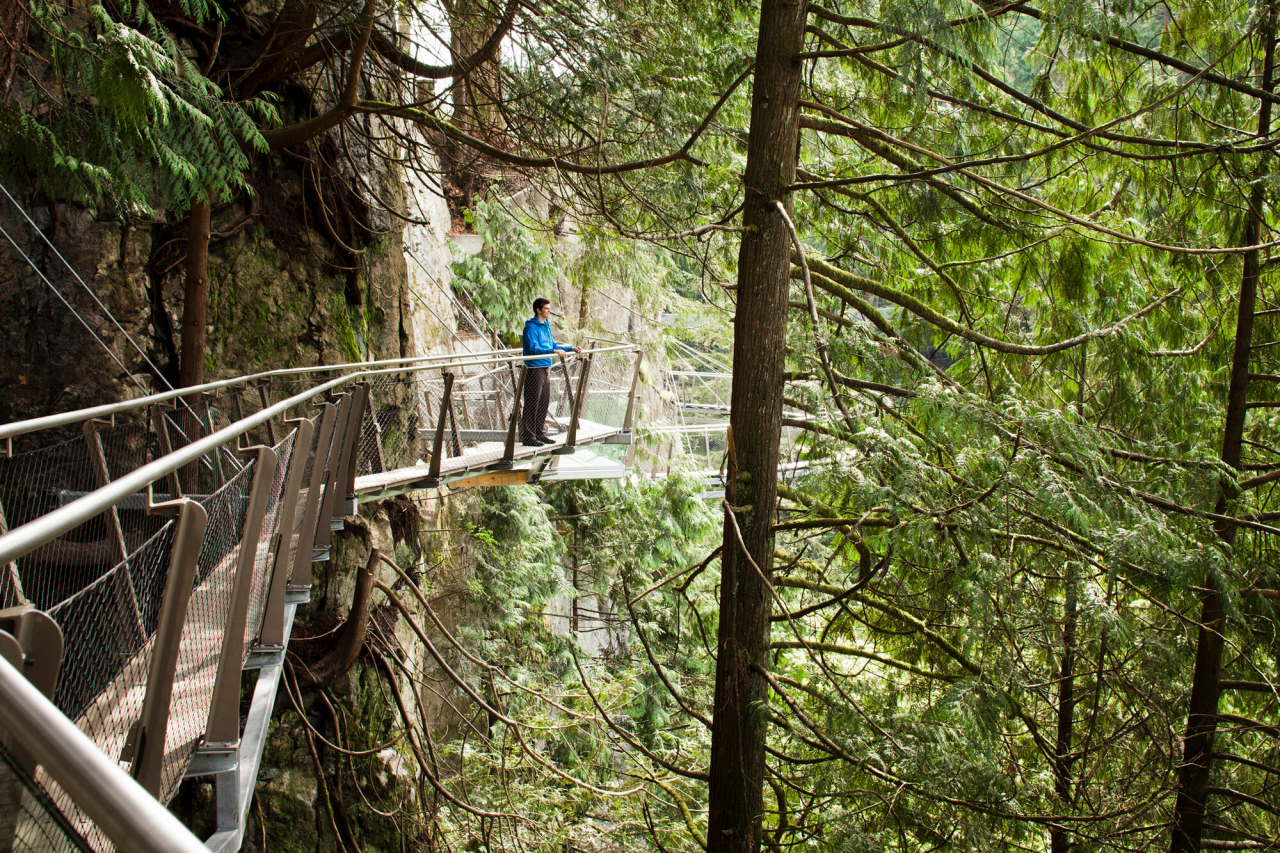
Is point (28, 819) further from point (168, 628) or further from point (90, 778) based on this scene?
point (168, 628)

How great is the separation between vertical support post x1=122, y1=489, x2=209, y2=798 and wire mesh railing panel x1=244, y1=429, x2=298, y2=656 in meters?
1.05

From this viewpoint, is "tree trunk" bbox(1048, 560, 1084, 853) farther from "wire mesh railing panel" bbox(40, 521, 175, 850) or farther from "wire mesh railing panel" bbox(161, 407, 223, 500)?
"wire mesh railing panel" bbox(161, 407, 223, 500)

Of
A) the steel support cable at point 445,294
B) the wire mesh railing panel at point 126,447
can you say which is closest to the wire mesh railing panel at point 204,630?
the wire mesh railing panel at point 126,447

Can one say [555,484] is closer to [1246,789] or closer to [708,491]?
[708,491]

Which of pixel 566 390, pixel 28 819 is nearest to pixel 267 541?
pixel 28 819

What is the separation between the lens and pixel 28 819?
2.50 feet

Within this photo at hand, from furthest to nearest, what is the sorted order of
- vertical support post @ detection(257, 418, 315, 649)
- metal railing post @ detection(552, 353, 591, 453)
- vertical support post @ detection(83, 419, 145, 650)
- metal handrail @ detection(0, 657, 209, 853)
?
metal railing post @ detection(552, 353, 591, 453) → vertical support post @ detection(257, 418, 315, 649) → vertical support post @ detection(83, 419, 145, 650) → metal handrail @ detection(0, 657, 209, 853)

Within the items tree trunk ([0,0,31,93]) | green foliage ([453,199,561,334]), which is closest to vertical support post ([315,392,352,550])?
tree trunk ([0,0,31,93])

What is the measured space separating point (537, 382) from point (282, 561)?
466 centimetres

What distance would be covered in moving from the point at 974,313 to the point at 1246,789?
140 inches

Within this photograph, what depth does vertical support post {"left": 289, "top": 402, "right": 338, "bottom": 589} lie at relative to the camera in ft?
12.1

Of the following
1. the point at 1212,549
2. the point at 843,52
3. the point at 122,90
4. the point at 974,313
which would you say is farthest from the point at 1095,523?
the point at 122,90

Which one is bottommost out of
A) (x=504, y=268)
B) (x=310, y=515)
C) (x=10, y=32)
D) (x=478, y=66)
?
(x=310, y=515)

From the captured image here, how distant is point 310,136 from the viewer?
5992mm
